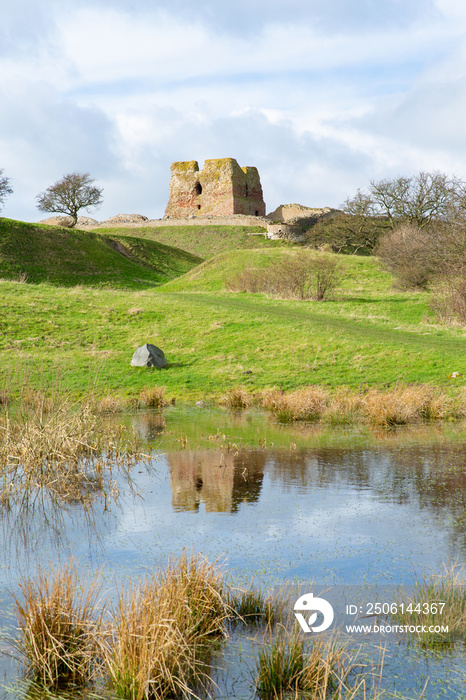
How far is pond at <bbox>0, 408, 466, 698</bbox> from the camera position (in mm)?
5738

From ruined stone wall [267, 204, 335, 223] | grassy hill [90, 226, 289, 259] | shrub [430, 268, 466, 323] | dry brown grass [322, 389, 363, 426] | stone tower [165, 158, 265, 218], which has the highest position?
stone tower [165, 158, 265, 218]

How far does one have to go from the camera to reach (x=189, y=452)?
38.0 ft

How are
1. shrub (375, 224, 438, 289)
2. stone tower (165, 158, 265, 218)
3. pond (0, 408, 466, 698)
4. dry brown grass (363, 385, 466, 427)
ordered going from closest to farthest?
pond (0, 408, 466, 698) → dry brown grass (363, 385, 466, 427) → shrub (375, 224, 438, 289) → stone tower (165, 158, 265, 218)

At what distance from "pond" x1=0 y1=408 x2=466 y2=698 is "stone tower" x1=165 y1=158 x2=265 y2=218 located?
205 feet

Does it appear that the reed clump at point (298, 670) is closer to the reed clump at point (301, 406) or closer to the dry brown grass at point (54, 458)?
the dry brown grass at point (54, 458)

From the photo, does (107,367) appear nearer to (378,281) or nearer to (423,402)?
(423,402)

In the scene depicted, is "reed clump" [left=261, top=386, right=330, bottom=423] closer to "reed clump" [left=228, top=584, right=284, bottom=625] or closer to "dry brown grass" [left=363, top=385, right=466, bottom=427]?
"dry brown grass" [left=363, top=385, right=466, bottom=427]

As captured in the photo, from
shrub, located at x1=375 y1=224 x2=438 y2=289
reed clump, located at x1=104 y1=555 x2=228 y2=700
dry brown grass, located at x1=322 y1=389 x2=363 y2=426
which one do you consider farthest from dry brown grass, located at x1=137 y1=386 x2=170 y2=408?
shrub, located at x1=375 y1=224 x2=438 y2=289

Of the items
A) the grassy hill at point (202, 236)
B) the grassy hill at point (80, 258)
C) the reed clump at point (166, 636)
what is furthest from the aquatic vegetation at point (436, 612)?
the grassy hill at point (202, 236)

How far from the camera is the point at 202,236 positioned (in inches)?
2643

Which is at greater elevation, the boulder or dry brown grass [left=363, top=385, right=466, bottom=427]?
the boulder

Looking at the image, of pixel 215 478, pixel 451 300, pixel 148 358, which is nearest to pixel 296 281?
pixel 451 300

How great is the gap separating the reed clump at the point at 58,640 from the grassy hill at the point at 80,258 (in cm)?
4083

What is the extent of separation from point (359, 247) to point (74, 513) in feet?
170
